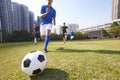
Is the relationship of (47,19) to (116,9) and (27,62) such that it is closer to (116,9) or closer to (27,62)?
(27,62)

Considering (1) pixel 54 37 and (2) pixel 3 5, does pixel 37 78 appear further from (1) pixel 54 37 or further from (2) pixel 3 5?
(2) pixel 3 5

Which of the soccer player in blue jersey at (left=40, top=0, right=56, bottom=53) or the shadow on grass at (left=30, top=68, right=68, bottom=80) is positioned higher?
the soccer player in blue jersey at (left=40, top=0, right=56, bottom=53)

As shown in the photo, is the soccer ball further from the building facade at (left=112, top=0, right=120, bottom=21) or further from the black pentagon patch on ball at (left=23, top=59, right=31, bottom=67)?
the building facade at (left=112, top=0, right=120, bottom=21)

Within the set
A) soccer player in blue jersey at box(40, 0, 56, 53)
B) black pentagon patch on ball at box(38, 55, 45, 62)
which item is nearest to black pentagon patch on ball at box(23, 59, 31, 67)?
black pentagon patch on ball at box(38, 55, 45, 62)

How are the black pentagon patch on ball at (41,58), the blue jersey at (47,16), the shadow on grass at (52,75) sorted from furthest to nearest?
the blue jersey at (47,16) < the black pentagon patch on ball at (41,58) < the shadow on grass at (52,75)

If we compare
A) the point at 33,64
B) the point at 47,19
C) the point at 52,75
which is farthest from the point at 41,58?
the point at 47,19

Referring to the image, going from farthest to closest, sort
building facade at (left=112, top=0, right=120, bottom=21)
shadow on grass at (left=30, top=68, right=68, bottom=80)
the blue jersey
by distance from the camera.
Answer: building facade at (left=112, top=0, right=120, bottom=21) < the blue jersey < shadow on grass at (left=30, top=68, right=68, bottom=80)

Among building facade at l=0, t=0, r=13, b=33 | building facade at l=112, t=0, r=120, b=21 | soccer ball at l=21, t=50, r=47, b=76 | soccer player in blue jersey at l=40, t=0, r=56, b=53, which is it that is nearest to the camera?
soccer ball at l=21, t=50, r=47, b=76

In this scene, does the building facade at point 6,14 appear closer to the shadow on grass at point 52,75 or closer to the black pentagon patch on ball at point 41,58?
the black pentagon patch on ball at point 41,58

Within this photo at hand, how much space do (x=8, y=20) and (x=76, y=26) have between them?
392 feet

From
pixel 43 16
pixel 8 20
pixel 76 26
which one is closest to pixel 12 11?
pixel 8 20

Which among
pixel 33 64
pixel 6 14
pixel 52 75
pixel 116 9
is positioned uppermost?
pixel 116 9

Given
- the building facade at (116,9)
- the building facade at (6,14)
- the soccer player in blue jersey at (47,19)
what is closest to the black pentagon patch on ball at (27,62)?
the soccer player in blue jersey at (47,19)

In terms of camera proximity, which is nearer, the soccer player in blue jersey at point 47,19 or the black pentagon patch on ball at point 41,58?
the black pentagon patch on ball at point 41,58
